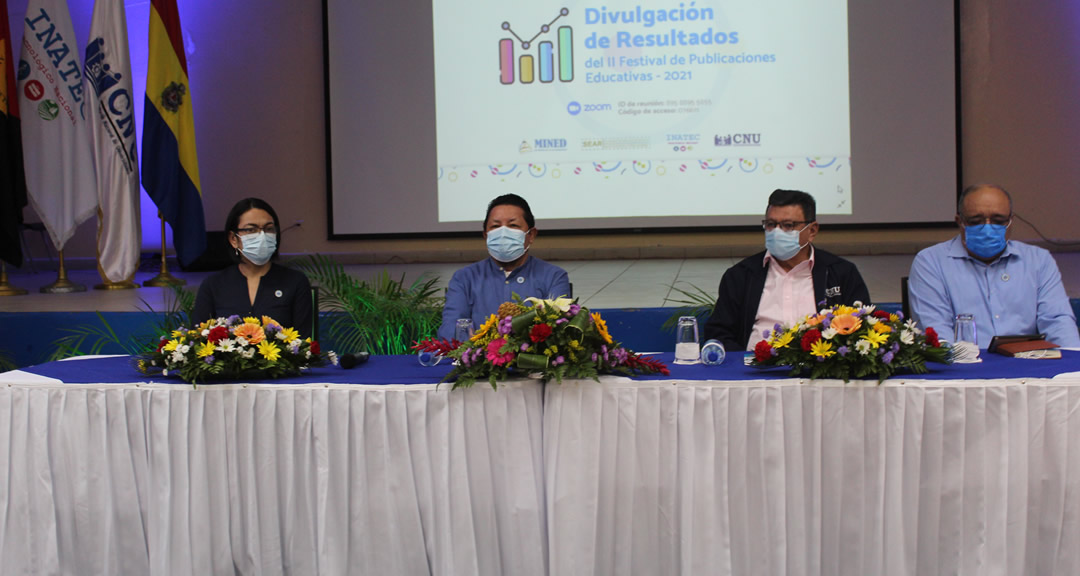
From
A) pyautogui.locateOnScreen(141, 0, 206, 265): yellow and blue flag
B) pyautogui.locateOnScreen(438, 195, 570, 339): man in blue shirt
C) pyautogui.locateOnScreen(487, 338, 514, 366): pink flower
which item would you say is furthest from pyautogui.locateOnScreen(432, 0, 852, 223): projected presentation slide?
pyautogui.locateOnScreen(487, 338, 514, 366): pink flower

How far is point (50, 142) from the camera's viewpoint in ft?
20.3

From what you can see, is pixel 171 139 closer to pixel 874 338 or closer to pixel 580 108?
pixel 580 108

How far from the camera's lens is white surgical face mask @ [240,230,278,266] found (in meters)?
3.06

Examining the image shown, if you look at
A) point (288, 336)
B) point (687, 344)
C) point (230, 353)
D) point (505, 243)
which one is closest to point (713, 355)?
point (687, 344)

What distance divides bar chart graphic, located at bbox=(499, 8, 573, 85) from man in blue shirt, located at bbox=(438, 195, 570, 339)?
458 cm

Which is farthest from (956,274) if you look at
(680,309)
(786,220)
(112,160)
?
(112,160)

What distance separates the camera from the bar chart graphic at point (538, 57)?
7.47 meters

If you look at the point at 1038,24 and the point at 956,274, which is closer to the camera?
the point at 956,274

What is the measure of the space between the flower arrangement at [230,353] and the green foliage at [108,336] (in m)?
2.15

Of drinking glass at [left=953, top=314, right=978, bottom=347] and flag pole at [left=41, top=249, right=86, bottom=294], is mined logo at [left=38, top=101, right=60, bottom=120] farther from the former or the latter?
drinking glass at [left=953, top=314, right=978, bottom=347]

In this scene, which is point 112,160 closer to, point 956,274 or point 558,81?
point 558,81

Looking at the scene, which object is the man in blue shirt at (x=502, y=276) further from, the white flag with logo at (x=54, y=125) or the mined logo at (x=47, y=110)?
the mined logo at (x=47, y=110)

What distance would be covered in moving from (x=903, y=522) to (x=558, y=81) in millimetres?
5909

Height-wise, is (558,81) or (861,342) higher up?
(558,81)
